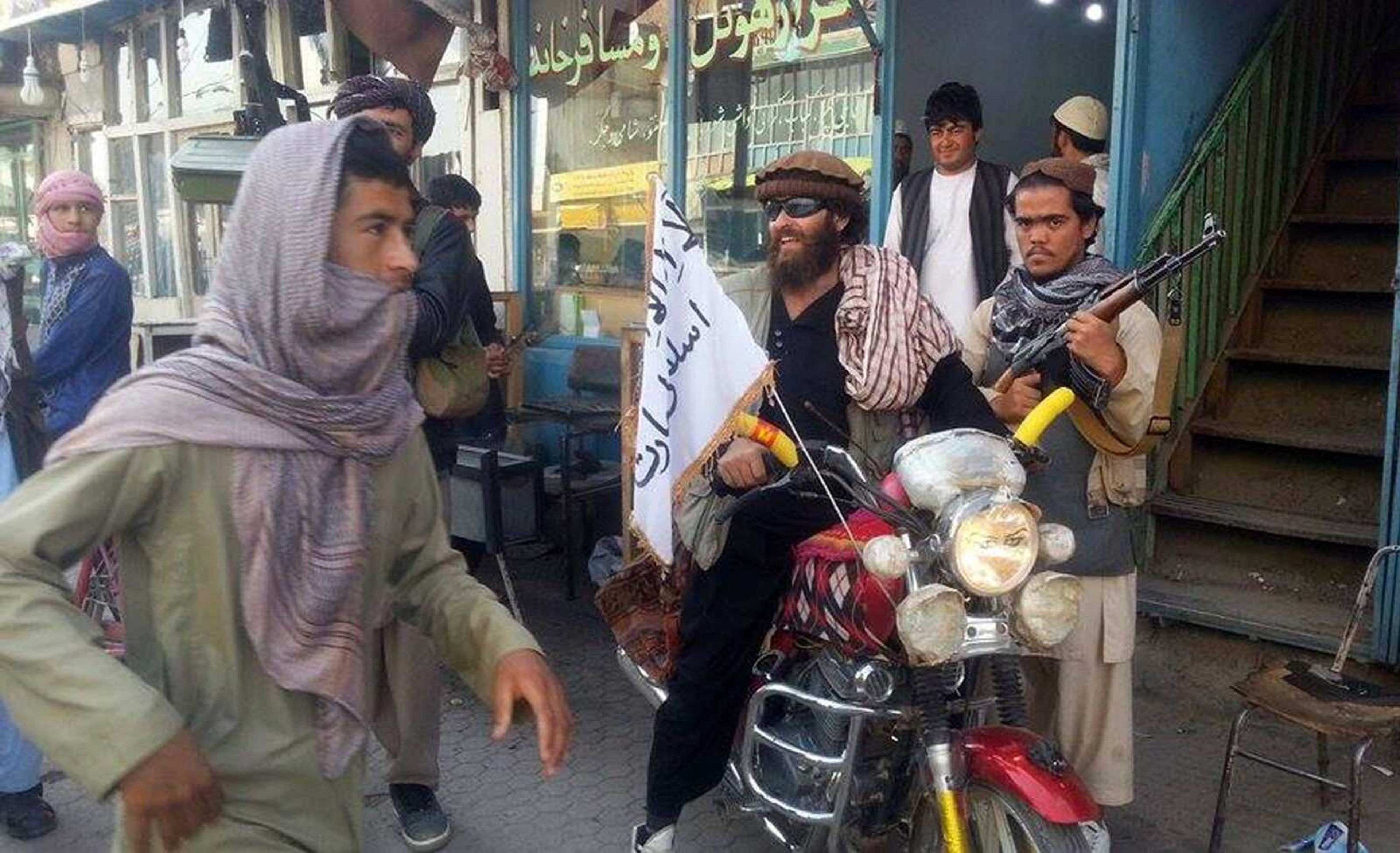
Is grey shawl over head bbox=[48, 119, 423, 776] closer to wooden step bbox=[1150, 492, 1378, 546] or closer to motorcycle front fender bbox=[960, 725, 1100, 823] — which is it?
motorcycle front fender bbox=[960, 725, 1100, 823]

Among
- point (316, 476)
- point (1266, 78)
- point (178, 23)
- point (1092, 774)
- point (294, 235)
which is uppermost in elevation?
point (178, 23)

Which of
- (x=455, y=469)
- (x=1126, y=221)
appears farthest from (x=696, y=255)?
(x=455, y=469)

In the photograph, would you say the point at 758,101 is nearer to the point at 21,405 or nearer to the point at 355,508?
the point at 21,405

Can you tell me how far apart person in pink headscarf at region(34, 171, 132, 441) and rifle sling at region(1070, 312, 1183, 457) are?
3166 millimetres

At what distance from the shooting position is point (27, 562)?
146 cm

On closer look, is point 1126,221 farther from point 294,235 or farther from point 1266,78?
point 294,235

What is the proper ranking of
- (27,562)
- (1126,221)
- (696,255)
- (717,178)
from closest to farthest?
(27,562), (696,255), (1126,221), (717,178)

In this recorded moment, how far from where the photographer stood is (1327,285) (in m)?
5.26

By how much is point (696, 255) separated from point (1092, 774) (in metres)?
1.62

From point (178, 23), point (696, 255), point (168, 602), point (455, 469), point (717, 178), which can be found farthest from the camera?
point (178, 23)

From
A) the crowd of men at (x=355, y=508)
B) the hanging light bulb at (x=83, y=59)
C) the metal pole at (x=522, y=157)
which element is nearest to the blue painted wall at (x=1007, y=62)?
the metal pole at (x=522, y=157)

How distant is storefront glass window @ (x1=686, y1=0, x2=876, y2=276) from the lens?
5.66 metres

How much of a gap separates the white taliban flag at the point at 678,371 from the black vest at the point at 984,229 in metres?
1.87

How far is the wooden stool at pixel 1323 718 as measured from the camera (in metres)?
2.91
